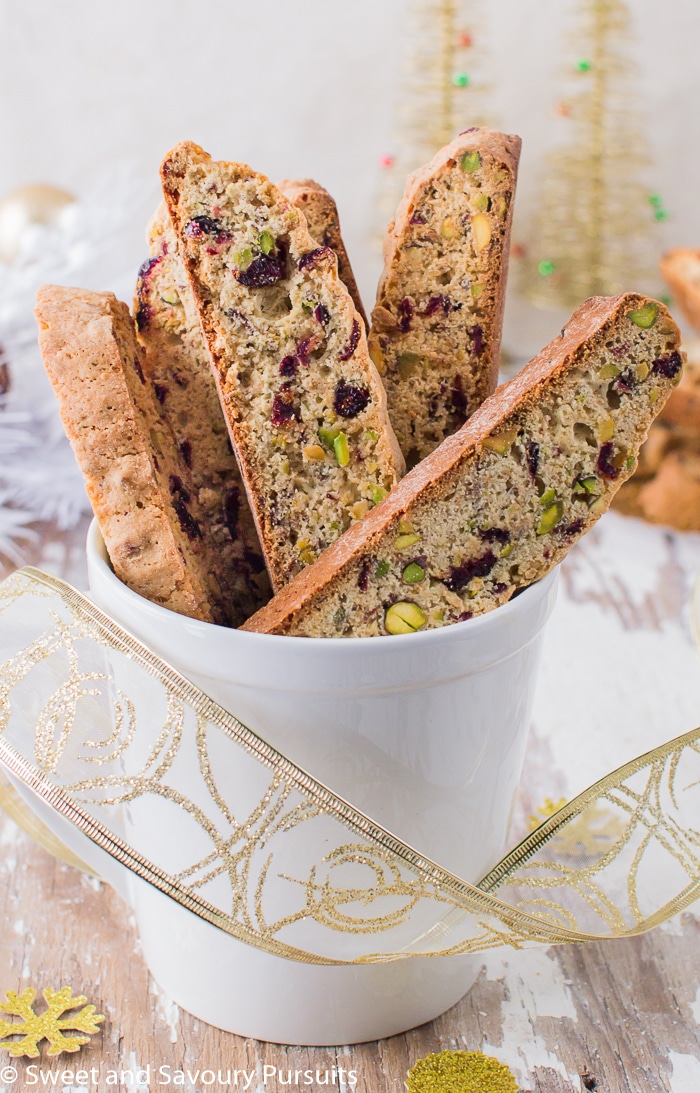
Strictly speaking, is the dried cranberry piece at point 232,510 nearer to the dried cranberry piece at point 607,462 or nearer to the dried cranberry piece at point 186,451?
the dried cranberry piece at point 186,451

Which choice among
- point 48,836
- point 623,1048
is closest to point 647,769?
point 623,1048

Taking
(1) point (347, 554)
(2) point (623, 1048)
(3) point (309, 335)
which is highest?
(3) point (309, 335)

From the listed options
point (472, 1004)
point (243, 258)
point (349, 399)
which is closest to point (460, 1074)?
point (472, 1004)

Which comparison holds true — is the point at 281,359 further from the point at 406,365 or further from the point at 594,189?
the point at 594,189

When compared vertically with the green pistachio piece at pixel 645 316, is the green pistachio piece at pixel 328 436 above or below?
below

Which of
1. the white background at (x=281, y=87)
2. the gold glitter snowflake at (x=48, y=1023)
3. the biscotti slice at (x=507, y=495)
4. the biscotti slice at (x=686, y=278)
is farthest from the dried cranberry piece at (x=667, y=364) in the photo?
the white background at (x=281, y=87)

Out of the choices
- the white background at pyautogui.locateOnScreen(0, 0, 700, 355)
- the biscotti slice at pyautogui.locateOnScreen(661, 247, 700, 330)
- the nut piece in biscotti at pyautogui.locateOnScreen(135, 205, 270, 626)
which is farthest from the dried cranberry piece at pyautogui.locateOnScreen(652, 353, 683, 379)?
the white background at pyautogui.locateOnScreen(0, 0, 700, 355)

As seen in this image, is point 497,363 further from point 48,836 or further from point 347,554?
point 48,836
